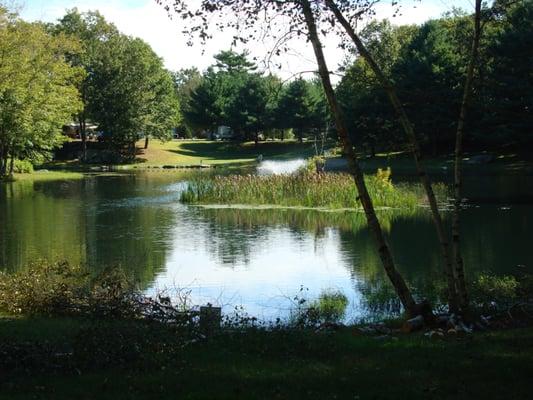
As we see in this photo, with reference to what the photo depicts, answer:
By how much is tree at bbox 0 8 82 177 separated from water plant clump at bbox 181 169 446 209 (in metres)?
21.4

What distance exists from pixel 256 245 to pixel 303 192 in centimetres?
924

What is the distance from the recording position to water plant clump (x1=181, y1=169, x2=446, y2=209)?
26.3 m

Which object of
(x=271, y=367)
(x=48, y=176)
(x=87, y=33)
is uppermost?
(x=87, y=33)

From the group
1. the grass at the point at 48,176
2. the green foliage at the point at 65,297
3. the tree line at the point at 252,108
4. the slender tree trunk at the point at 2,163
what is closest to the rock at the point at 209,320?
the green foliage at the point at 65,297

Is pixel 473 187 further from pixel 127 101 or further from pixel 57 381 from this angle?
pixel 127 101

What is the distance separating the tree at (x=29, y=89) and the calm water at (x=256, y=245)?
17.7 metres

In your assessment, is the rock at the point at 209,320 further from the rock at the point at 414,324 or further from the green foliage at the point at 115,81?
the green foliage at the point at 115,81

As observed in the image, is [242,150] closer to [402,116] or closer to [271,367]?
[402,116]

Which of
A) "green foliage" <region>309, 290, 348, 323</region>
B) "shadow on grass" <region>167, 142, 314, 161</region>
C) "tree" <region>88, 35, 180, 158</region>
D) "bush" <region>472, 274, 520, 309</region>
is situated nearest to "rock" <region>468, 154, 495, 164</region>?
"shadow on grass" <region>167, 142, 314, 161</region>

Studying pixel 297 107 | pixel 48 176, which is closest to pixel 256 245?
pixel 48 176

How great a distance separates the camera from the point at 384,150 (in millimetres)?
57594

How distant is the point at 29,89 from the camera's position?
153 ft

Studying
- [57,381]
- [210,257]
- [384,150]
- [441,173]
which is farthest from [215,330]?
[384,150]

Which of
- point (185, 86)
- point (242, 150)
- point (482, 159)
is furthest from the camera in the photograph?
point (185, 86)
